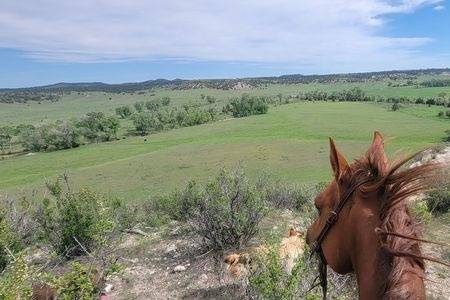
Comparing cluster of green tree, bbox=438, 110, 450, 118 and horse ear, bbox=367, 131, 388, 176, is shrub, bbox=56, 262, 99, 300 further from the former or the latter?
cluster of green tree, bbox=438, 110, 450, 118

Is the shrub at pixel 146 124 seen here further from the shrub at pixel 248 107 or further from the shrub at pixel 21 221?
the shrub at pixel 21 221

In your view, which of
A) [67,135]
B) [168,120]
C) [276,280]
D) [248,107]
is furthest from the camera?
[248,107]

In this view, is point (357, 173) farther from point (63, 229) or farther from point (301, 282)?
point (63, 229)

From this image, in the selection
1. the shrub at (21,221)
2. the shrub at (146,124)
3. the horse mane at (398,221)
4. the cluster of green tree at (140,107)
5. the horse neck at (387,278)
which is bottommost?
the cluster of green tree at (140,107)

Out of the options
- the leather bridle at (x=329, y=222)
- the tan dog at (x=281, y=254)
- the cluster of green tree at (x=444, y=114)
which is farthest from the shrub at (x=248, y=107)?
the leather bridle at (x=329, y=222)

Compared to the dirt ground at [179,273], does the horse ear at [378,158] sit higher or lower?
higher

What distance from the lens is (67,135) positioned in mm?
82938

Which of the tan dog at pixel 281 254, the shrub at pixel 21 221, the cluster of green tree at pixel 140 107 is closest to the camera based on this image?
the tan dog at pixel 281 254

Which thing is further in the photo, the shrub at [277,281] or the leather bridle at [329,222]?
the shrub at [277,281]

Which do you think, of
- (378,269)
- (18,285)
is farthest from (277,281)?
(378,269)

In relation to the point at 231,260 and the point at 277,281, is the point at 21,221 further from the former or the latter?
the point at 277,281

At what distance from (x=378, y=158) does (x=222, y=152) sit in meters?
58.3

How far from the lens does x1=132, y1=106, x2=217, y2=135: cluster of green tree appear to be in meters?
96.2

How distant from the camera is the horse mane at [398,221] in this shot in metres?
1.88
